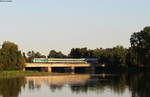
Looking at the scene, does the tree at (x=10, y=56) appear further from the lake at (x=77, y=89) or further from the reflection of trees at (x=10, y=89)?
the reflection of trees at (x=10, y=89)

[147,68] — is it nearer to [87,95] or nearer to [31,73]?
[31,73]

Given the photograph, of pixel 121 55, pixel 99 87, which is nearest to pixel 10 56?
pixel 121 55

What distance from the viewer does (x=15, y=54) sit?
112m

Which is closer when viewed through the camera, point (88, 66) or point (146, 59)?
point (146, 59)

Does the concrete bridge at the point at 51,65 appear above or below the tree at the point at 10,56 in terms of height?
below

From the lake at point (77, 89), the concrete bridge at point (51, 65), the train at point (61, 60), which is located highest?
the train at point (61, 60)

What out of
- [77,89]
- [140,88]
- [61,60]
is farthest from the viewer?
[61,60]

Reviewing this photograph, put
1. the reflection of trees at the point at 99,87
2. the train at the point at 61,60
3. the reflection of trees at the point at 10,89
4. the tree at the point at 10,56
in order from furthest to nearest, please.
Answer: the train at the point at 61,60 → the tree at the point at 10,56 → the reflection of trees at the point at 99,87 → the reflection of trees at the point at 10,89

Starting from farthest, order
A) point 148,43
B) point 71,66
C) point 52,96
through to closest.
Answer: point 71,66 → point 148,43 → point 52,96

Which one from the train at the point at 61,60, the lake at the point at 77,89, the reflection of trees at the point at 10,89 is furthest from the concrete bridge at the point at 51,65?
the reflection of trees at the point at 10,89

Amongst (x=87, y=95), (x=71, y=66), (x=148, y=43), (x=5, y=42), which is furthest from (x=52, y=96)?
(x=71, y=66)

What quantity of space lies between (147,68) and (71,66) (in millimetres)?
32390

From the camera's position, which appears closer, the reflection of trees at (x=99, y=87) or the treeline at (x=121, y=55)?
the reflection of trees at (x=99, y=87)

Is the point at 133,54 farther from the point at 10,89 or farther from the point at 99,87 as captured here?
the point at 10,89
